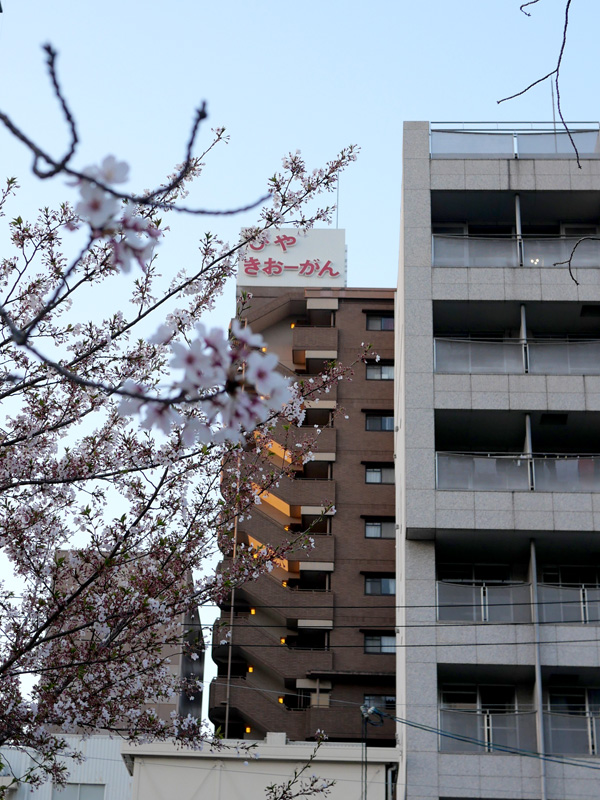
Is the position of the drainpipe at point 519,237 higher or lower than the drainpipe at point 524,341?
higher

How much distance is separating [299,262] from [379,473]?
1122 cm

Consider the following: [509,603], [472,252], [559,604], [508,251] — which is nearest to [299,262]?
[472,252]

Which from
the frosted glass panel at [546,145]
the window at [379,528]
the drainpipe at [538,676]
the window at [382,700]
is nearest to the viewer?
the drainpipe at [538,676]

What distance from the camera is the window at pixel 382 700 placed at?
33781 mm

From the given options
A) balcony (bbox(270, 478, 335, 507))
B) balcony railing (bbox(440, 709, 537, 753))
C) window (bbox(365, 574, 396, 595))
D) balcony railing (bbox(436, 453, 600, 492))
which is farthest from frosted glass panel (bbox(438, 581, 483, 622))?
balcony (bbox(270, 478, 335, 507))

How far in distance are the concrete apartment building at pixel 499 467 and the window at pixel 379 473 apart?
10495 mm

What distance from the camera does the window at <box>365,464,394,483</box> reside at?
37406mm

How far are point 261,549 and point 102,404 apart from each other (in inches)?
96.0

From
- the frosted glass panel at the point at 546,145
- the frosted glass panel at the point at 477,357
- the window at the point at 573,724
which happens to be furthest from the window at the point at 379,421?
the window at the point at 573,724

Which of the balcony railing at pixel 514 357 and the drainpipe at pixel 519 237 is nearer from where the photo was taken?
the balcony railing at pixel 514 357

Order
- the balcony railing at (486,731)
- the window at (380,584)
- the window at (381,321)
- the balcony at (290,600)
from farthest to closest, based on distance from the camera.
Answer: the window at (381,321), the window at (380,584), the balcony at (290,600), the balcony railing at (486,731)

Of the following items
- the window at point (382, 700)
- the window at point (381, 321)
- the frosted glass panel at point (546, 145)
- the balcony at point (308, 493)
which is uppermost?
the window at point (381, 321)

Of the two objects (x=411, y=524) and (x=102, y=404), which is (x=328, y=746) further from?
(x=102, y=404)

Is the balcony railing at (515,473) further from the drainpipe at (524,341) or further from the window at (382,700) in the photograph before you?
the window at (382,700)
